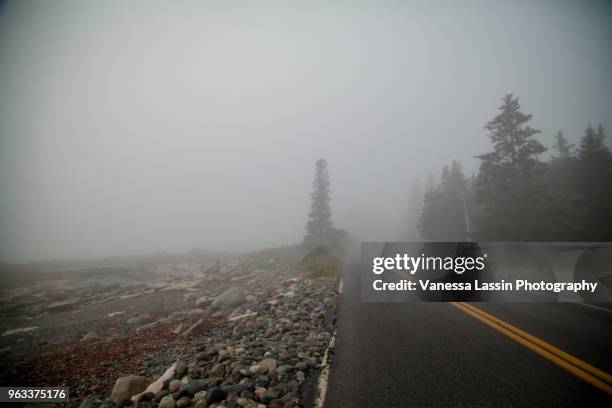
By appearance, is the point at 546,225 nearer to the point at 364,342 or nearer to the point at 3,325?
the point at 364,342

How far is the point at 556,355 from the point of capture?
3.52 meters

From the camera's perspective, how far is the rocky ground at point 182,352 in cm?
327

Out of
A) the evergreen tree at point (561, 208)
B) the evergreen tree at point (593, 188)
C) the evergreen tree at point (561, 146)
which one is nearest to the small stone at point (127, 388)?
the evergreen tree at point (561, 208)

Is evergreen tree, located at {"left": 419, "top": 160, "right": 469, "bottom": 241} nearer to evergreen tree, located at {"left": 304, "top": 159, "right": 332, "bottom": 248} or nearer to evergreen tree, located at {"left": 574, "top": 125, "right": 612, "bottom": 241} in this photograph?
evergreen tree, located at {"left": 574, "top": 125, "right": 612, "bottom": 241}

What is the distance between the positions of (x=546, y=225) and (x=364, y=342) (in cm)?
1764

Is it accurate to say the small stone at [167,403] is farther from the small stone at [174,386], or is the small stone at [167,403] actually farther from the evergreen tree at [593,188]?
the evergreen tree at [593,188]

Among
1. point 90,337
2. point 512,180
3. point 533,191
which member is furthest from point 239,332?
point 533,191

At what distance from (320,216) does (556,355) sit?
88.4 feet

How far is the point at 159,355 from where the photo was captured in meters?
4.90

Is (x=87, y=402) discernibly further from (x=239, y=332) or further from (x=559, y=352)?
(x=559, y=352)

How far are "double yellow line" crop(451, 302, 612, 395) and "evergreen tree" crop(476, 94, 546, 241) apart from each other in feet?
46.5

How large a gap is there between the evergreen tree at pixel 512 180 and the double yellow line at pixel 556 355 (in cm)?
1417

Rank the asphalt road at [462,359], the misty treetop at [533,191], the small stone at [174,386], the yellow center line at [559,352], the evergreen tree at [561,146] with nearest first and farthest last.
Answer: the asphalt road at [462,359], the yellow center line at [559,352], the small stone at [174,386], the misty treetop at [533,191], the evergreen tree at [561,146]

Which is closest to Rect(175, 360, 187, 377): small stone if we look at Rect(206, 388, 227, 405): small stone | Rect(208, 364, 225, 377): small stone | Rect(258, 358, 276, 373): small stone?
Rect(208, 364, 225, 377): small stone
